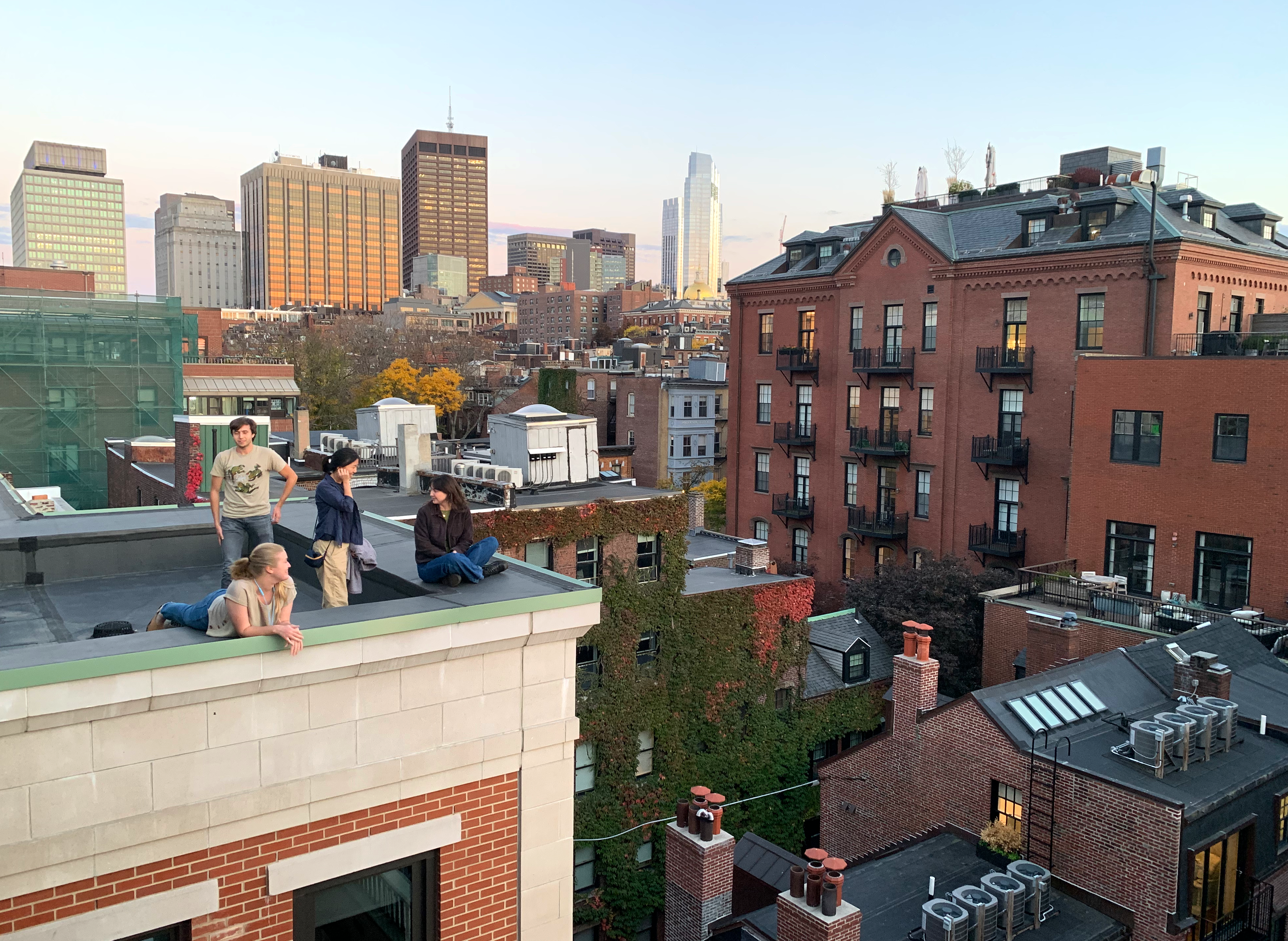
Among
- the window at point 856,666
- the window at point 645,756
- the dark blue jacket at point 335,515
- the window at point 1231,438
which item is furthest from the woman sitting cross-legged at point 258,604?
the window at point 1231,438

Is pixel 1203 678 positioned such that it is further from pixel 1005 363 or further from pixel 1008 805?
pixel 1005 363

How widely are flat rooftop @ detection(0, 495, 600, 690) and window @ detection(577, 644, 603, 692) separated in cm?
1324

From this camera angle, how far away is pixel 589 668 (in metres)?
23.8

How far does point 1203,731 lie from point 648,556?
43.2 ft

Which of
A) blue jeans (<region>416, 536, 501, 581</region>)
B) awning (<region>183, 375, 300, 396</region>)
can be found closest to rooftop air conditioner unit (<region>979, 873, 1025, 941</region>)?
blue jeans (<region>416, 536, 501, 581</region>)

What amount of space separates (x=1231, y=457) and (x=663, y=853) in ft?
65.9

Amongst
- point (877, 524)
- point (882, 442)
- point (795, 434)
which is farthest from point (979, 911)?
point (795, 434)

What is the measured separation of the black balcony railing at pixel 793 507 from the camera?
1810 inches

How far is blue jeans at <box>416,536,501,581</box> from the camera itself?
7.33 m

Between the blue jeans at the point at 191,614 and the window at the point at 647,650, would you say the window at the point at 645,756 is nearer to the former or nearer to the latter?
the window at the point at 647,650

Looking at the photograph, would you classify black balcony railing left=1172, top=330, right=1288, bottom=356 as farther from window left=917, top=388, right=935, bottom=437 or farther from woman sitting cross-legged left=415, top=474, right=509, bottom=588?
woman sitting cross-legged left=415, top=474, right=509, bottom=588

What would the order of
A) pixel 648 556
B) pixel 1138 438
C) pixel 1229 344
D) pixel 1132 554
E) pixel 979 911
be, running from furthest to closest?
pixel 1229 344, pixel 1132 554, pixel 1138 438, pixel 648 556, pixel 979 911

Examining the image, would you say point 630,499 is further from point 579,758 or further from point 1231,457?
point 1231,457

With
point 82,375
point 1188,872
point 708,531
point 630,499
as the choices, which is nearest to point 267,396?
point 82,375
